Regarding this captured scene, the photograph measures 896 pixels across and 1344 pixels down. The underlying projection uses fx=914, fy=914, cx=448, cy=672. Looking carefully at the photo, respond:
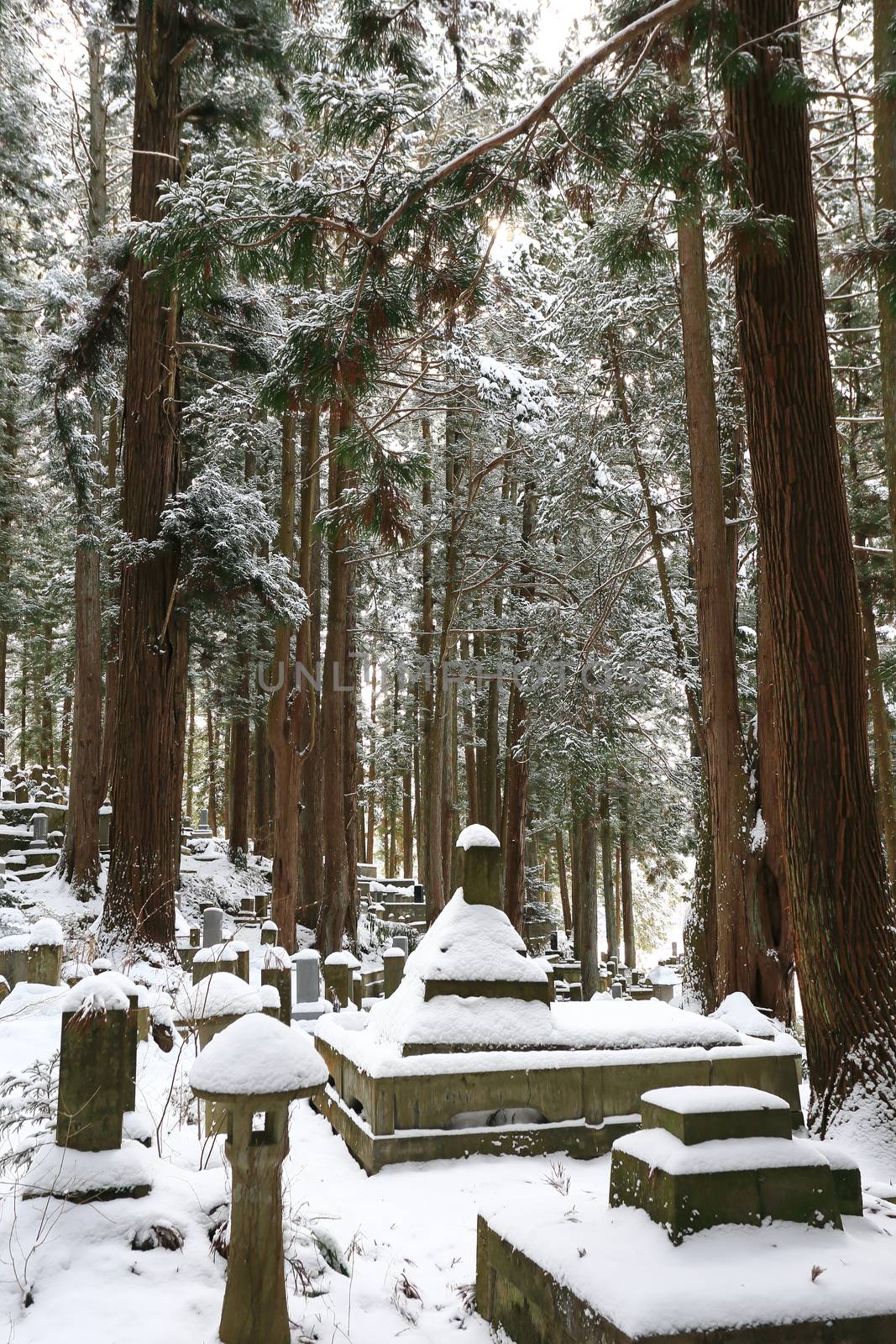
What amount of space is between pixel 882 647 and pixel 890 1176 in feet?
55.8

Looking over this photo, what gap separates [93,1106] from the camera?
4.00m

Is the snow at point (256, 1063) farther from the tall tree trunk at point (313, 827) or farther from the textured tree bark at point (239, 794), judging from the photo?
the textured tree bark at point (239, 794)

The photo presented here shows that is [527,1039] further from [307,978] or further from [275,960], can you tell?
[307,978]

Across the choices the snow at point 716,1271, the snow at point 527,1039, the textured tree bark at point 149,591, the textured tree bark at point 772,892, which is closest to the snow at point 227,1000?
the snow at point 527,1039

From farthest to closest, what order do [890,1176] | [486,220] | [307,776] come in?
[307,776]
[486,220]
[890,1176]

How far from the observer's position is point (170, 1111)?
18.7ft

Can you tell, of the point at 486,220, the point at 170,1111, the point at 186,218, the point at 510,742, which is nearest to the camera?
the point at 186,218

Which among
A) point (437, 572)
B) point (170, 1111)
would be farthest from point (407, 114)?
point (437, 572)

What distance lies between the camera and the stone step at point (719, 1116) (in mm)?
3121

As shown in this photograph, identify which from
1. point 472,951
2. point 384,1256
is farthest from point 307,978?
point 384,1256

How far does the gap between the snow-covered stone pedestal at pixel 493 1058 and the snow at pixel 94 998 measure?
224 cm

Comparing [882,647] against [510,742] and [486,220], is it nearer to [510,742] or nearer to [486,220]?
[510,742]

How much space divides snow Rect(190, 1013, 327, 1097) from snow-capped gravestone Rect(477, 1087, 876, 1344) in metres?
1.03

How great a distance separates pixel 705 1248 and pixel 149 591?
913 centimetres
